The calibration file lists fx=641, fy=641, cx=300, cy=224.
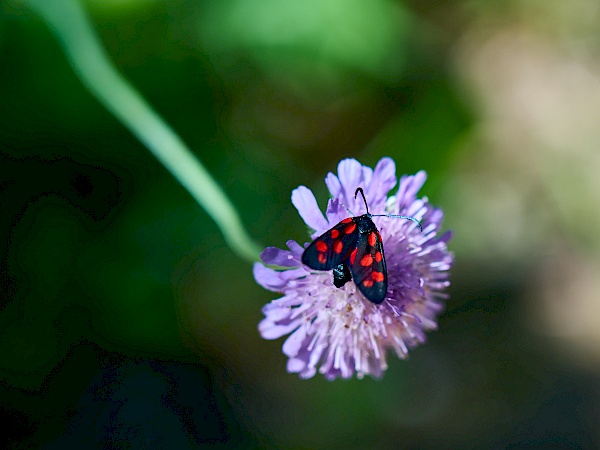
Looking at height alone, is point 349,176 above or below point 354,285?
above

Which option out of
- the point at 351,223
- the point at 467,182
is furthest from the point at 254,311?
the point at 351,223

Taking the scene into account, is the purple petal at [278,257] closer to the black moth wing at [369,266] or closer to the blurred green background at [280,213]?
the black moth wing at [369,266]

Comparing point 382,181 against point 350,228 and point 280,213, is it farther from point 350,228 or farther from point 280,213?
point 280,213

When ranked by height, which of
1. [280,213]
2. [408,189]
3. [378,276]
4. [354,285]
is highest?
[280,213]

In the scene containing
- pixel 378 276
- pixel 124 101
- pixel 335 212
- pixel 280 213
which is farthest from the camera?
pixel 280 213

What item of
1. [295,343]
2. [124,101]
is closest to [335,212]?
[295,343]

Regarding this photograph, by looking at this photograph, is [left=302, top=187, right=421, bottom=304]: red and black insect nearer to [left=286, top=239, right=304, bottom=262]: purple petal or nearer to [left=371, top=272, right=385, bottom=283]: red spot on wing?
[left=371, top=272, right=385, bottom=283]: red spot on wing

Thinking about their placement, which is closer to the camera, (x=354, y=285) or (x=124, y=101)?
(x=354, y=285)

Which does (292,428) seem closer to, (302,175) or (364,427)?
(364,427)
